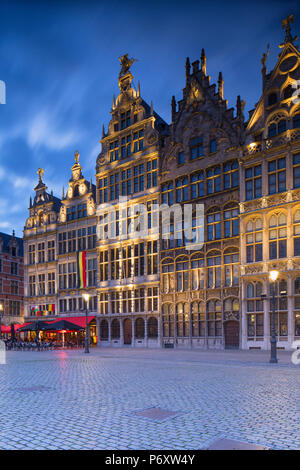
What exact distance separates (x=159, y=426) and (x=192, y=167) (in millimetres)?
31960

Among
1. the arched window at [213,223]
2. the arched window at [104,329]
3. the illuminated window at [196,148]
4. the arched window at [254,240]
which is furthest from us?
the arched window at [104,329]

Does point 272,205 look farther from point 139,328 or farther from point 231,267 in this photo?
point 139,328

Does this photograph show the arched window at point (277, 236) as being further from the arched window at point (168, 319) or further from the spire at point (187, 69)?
the spire at point (187, 69)

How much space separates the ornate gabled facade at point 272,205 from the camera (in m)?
29.7

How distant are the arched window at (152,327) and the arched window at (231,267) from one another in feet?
30.3

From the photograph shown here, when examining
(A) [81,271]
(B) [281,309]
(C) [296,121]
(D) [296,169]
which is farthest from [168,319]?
(C) [296,121]

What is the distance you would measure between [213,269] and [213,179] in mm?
7734

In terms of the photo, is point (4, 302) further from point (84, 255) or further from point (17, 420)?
point (17, 420)

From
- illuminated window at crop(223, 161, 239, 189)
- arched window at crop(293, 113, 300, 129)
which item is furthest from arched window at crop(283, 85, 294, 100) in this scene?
illuminated window at crop(223, 161, 239, 189)

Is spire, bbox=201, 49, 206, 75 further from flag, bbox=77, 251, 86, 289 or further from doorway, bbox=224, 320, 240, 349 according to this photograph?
flag, bbox=77, 251, 86, 289

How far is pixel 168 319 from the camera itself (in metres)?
38.7

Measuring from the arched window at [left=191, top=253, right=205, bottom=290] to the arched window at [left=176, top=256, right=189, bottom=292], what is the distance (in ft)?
2.35

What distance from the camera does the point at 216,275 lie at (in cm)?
3503

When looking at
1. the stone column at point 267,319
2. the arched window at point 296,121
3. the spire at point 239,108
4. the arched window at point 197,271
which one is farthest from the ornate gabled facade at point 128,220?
the arched window at point 296,121
